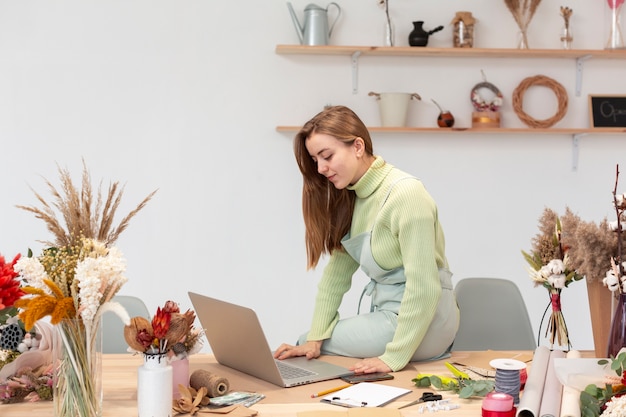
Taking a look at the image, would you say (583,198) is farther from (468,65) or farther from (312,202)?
(312,202)

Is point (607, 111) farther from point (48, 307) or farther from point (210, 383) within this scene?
point (48, 307)

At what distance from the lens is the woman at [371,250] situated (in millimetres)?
2264

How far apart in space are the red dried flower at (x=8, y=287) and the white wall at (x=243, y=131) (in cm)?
214

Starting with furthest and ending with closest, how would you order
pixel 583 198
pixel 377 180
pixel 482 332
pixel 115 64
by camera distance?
pixel 583 198 < pixel 115 64 < pixel 482 332 < pixel 377 180

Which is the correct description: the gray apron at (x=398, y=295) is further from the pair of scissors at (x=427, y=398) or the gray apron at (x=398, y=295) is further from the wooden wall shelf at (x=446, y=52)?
the wooden wall shelf at (x=446, y=52)

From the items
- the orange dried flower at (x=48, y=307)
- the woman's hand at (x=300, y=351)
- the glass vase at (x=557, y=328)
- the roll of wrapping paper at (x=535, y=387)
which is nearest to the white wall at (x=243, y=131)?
the woman's hand at (x=300, y=351)

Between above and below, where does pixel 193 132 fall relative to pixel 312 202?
above

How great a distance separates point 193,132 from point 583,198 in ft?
6.55

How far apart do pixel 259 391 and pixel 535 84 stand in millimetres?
2628

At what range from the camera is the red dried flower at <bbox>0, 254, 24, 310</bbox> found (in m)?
1.71

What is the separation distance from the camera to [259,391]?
195cm

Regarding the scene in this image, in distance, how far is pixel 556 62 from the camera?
404 centimetres

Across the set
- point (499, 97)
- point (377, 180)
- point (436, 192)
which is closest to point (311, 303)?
point (436, 192)

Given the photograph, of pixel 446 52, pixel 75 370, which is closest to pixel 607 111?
pixel 446 52
